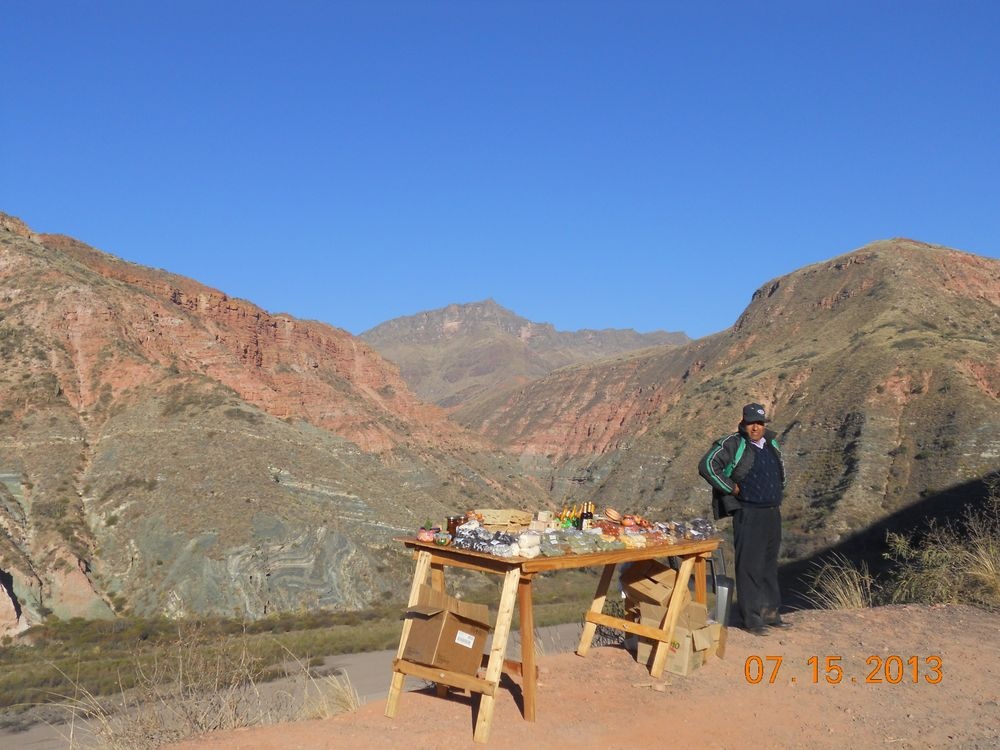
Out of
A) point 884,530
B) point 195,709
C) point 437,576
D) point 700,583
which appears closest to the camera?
point 195,709

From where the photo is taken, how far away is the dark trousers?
7.98 m

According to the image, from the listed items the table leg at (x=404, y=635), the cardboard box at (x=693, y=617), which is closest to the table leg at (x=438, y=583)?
the table leg at (x=404, y=635)

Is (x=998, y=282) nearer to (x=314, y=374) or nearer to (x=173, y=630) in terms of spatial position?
(x=314, y=374)

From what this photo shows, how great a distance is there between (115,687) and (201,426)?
69.0 ft

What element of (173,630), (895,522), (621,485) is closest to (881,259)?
(621,485)

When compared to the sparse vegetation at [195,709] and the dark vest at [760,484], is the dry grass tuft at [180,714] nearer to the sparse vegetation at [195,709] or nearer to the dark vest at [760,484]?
Answer: the sparse vegetation at [195,709]

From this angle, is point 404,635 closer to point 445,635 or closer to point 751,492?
point 445,635

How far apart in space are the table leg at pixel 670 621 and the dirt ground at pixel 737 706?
0.50 feet

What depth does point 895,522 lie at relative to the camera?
4000cm

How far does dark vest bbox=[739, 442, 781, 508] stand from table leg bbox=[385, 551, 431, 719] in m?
3.64

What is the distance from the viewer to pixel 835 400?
5572 centimetres

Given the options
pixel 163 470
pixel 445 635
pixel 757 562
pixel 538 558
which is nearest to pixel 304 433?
pixel 163 470
